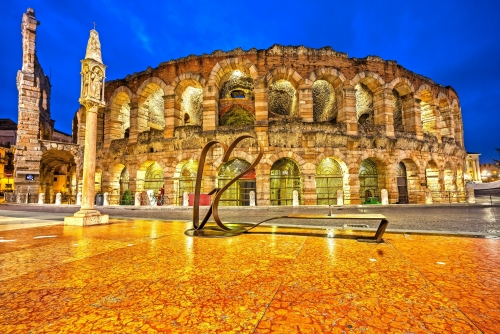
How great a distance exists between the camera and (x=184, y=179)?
1416cm

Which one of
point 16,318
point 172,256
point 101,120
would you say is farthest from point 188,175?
point 16,318

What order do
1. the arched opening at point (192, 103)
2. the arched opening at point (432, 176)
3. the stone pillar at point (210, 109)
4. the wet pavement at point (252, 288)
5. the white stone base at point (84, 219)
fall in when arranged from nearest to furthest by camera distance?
the wet pavement at point (252, 288) < the white stone base at point (84, 219) < the stone pillar at point (210, 109) < the arched opening at point (432, 176) < the arched opening at point (192, 103)

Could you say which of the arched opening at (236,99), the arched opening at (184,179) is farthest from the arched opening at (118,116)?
the arched opening at (236,99)

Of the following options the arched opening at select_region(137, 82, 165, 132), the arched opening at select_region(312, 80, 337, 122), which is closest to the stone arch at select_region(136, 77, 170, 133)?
the arched opening at select_region(137, 82, 165, 132)

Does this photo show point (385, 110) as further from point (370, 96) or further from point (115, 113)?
point (115, 113)

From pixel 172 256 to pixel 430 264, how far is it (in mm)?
2597

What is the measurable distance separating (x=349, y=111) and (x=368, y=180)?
16.6 feet

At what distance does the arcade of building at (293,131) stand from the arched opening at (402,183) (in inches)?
2.9

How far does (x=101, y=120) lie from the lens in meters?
17.4

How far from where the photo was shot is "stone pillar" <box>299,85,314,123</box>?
13.6 m

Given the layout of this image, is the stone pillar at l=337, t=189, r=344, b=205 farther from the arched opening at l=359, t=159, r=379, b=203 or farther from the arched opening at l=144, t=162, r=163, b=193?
the arched opening at l=144, t=162, r=163, b=193

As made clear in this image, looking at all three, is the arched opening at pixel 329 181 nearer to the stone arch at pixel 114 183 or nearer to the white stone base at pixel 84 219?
the white stone base at pixel 84 219

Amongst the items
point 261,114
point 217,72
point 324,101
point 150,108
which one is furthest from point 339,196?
point 150,108

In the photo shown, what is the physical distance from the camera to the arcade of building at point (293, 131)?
13352mm
